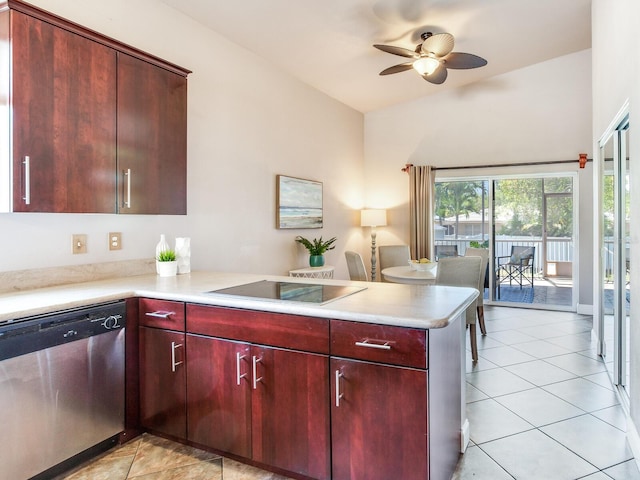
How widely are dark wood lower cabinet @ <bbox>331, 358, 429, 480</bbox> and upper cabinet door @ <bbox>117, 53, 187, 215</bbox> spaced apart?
1.56 meters

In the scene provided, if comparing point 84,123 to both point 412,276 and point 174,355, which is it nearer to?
point 174,355

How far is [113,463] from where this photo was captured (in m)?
2.13

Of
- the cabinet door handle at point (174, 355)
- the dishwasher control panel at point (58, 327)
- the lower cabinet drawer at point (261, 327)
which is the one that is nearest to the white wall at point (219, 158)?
the dishwasher control panel at point (58, 327)

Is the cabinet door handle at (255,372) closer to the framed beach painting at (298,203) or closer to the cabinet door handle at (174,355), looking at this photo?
the cabinet door handle at (174,355)

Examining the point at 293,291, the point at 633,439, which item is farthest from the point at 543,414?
the point at 293,291

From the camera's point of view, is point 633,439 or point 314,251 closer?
point 633,439

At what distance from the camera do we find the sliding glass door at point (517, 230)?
5.66 metres

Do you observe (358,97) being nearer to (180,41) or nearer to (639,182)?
(180,41)

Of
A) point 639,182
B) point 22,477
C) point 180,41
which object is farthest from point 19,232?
point 639,182

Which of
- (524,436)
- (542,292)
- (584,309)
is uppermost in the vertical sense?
(542,292)

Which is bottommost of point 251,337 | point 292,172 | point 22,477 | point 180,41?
point 22,477

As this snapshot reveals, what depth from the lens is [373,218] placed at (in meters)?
5.99

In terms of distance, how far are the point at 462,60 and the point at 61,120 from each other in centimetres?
336

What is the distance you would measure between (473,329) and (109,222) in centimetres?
297
